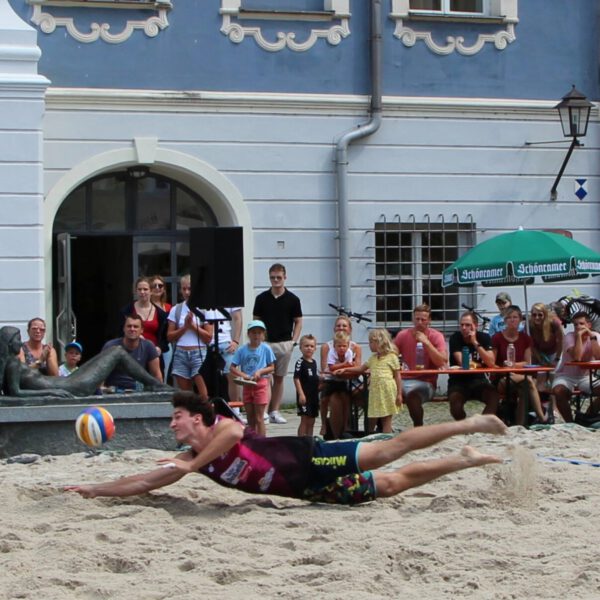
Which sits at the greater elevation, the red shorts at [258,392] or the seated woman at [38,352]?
the seated woman at [38,352]

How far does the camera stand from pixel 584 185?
19250mm

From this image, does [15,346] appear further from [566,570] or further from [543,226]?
[543,226]

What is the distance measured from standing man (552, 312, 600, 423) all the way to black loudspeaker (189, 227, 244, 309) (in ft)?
11.2

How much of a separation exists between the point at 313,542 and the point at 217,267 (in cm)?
624

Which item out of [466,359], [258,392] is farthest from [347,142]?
[258,392]

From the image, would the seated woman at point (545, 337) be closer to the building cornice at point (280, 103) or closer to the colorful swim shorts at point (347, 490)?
the building cornice at point (280, 103)

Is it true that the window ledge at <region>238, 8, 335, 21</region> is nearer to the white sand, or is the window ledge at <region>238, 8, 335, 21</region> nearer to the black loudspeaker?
the black loudspeaker

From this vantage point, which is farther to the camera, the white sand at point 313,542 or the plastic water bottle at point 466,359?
the plastic water bottle at point 466,359

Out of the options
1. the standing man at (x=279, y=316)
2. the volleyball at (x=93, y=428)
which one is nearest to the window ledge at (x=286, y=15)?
the standing man at (x=279, y=316)

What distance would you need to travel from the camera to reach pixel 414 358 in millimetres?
14492

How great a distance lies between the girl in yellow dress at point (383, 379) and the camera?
13.4 meters

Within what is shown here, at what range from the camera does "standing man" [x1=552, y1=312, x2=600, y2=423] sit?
14.5 metres

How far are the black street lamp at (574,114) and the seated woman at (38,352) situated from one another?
785 centimetres

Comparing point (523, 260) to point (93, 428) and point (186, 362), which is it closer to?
point (186, 362)
